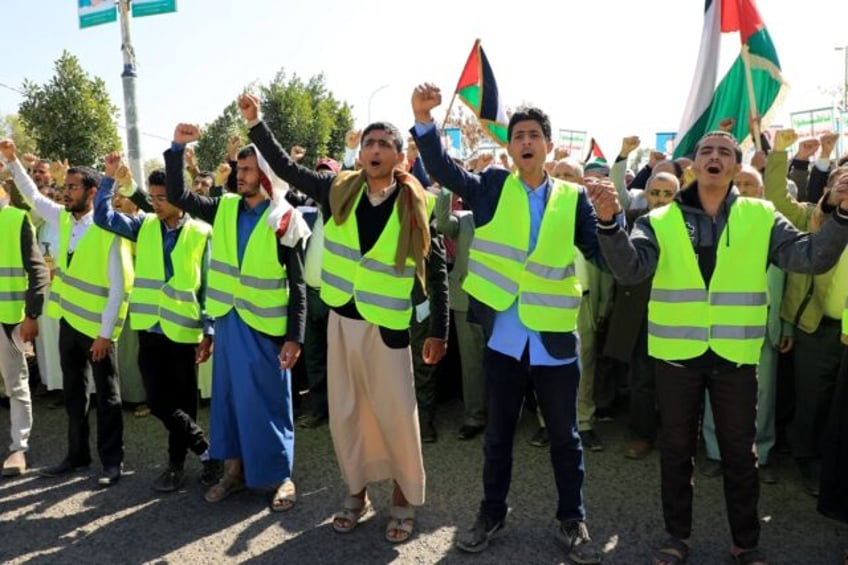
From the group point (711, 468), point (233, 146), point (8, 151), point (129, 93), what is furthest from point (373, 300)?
point (129, 93)

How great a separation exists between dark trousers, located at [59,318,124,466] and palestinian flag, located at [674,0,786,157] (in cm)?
451

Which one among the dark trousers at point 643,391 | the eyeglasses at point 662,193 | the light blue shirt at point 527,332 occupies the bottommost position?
the dark trousers at point 643,391

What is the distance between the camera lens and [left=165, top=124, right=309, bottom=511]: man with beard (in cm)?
406

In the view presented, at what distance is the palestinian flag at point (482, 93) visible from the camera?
14.1 feet

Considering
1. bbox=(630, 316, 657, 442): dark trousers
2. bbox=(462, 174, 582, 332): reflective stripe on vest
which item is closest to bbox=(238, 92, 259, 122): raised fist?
bbox=(462, 174, 582, 332): reflective stripe on vest

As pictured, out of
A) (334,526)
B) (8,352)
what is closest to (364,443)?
(334,526)

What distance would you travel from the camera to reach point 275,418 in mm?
4160

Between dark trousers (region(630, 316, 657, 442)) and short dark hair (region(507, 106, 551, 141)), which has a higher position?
short dark hair (region(507, 106, 551, 141))

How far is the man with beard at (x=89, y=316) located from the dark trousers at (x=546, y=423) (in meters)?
2.59

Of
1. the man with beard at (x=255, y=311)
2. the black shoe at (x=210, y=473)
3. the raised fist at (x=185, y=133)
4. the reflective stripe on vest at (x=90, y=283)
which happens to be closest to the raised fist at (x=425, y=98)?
the man with beard at (x=255, y=311)

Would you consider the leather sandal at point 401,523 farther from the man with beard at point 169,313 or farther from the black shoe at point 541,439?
the black shoe at point 541,439

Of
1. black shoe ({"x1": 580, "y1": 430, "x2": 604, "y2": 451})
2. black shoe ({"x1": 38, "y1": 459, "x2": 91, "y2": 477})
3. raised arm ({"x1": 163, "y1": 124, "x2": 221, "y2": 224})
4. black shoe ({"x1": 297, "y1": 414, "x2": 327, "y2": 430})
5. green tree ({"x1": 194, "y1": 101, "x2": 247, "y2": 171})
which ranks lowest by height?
black shoe ({"x1": 580, "y1": 430, "x2": 604, "y2": 451})

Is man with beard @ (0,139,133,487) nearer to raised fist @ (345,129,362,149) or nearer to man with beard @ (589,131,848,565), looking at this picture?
raised fist @ (345,129,362,149)

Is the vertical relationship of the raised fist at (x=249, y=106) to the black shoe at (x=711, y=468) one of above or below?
above
